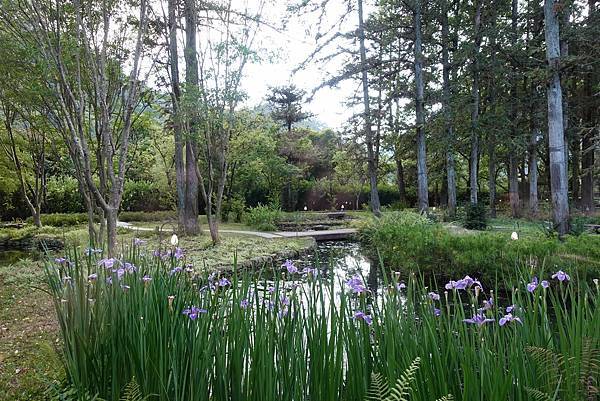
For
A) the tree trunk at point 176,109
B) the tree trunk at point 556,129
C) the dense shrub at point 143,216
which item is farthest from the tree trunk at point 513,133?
the dense shrub at point 143,216

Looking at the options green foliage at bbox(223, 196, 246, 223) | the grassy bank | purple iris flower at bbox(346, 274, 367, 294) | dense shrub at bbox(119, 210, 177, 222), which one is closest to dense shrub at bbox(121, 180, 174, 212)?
dense shrub at bbox(119, 210, 177, 222)

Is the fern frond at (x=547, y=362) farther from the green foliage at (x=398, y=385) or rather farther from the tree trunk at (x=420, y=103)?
the tree trunk at (x=420, y=103)

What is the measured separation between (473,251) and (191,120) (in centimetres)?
557

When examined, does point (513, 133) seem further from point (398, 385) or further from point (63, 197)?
point (63, 197)

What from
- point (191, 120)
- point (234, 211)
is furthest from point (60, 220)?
point (191, 120)

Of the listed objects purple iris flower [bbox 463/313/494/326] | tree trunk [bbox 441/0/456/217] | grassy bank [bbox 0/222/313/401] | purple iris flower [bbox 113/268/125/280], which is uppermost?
tree trunk [bbox 441/0/456/217]

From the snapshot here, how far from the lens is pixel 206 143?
8.45 metres

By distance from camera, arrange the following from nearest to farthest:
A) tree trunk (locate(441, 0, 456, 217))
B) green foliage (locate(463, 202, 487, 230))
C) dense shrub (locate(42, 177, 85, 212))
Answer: green foliage (locate(463, 202, 487, 230))
tree trunk (locate(441, 0, 456, 217))
dense shrub (locate(42, 177, 85, 212))

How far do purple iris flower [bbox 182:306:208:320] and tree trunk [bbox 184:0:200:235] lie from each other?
21.9 feet

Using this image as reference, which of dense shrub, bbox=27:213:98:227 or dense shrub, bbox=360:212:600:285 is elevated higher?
dense shrub, bbox=27:213:98:227

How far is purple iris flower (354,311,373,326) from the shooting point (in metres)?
1.24

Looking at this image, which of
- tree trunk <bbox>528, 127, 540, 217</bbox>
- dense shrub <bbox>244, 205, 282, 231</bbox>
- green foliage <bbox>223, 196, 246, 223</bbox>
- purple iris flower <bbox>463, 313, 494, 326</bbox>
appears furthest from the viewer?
green foliage <bbox>223, 196, 246, 223</bbox>

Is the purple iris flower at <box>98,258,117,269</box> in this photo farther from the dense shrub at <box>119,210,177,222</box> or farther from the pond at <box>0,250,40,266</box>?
the dense shrub at <box>119,210,177,222</box>

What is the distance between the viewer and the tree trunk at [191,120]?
7.57m
